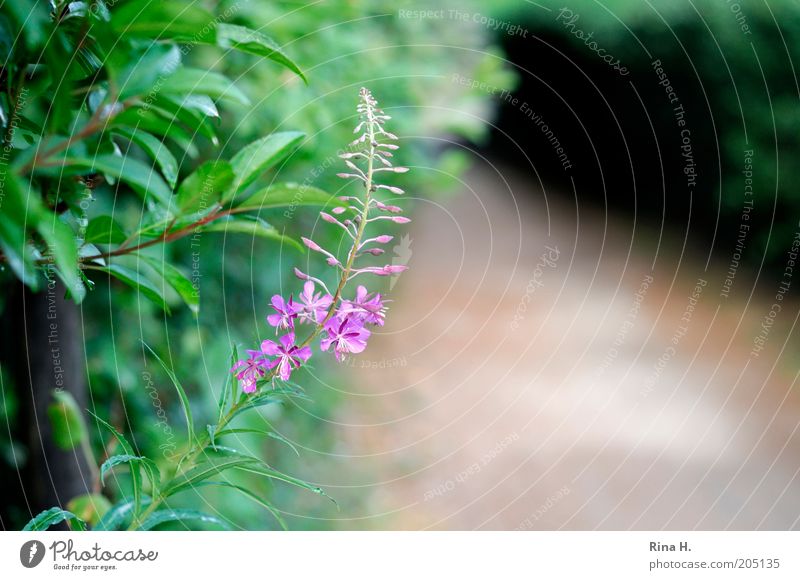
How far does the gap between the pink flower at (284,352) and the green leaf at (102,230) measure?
11 centimetres

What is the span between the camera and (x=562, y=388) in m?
1.73

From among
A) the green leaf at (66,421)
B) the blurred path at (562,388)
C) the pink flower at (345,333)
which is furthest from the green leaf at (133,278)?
the blurred path at (562,388)

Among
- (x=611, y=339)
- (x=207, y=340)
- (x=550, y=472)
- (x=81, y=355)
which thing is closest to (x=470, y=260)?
(x=611, y=339)

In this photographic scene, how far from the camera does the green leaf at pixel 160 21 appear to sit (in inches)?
13.0

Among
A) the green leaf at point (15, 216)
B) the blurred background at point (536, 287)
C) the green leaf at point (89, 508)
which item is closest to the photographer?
the green leaf at point (15, 216)

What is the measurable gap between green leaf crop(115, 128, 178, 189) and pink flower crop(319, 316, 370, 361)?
132mm

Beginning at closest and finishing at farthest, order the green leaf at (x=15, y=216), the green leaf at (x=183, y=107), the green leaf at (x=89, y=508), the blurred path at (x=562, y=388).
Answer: the green leaf at (x=15, y=216), the green leaf at (x=183, y=107), the green leaf at (x=89, y=508), the blurred path at (x=562, y=388)

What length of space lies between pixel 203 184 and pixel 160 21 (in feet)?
0.29

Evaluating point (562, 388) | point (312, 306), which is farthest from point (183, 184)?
point (562, 388)

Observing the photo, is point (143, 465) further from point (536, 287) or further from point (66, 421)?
point (536, 287)

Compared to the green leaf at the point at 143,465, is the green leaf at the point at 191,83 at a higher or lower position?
higher

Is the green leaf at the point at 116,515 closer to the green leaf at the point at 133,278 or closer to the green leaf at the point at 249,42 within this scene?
the green leaf at the point at 133,278

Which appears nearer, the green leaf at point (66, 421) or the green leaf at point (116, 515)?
the green leaf at point (116, 515)
